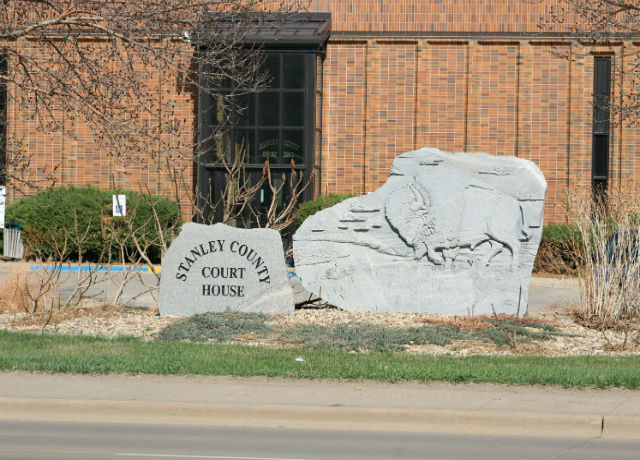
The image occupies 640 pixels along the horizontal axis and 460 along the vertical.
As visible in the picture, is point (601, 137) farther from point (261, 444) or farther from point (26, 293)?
point (261, 444)

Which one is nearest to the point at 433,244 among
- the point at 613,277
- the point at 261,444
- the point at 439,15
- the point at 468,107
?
the point at 613,277

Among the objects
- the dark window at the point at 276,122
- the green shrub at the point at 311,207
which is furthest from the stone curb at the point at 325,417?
the dark window at the point at 276,122

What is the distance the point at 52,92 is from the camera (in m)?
14.8

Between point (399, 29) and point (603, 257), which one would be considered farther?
point (399, 29)

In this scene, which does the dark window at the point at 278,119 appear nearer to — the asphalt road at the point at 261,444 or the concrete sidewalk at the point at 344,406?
the concrete sidewalk at the point at 344,406

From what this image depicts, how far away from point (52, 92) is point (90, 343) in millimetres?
4119

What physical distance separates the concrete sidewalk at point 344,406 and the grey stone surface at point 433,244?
5.41 metres

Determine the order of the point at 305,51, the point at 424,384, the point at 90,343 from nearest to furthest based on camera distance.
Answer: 1. the point at 424,384
2. the point at 90,343
3. the point at 305,51

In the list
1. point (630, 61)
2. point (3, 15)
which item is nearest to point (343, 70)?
point (630, 61)

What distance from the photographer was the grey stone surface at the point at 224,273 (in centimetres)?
1517

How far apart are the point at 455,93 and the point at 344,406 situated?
71.6ft

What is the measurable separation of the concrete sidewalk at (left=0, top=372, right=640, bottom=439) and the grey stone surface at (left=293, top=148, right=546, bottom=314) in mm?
5405

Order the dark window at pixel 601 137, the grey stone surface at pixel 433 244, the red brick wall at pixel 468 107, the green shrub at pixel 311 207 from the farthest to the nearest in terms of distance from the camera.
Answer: the dark window at pixel 601 137
the red brick wall at pixel 468 107
the green shrub at pixel 311 207
the grey stone surface at pixel 433 244

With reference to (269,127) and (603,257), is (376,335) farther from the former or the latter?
(269,127)
